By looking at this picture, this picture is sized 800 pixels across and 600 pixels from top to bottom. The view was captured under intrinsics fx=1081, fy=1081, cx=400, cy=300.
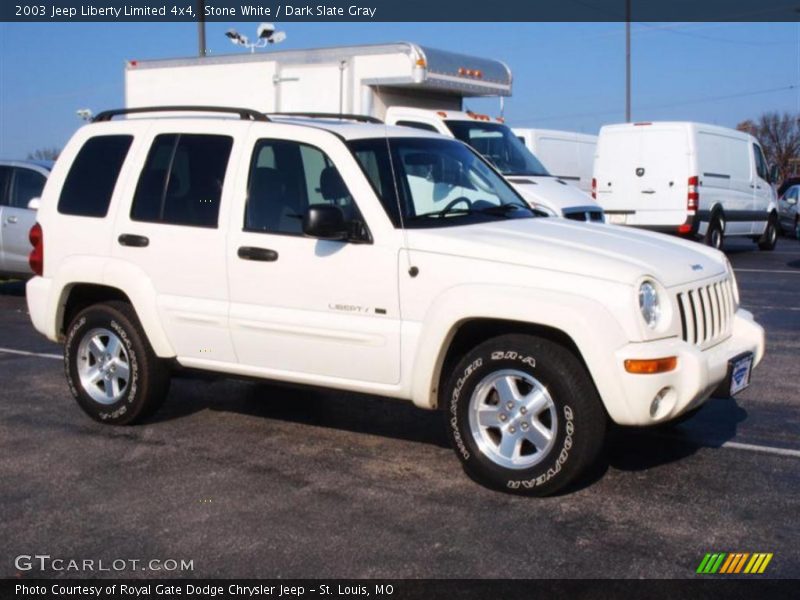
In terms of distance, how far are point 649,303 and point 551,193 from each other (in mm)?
8161

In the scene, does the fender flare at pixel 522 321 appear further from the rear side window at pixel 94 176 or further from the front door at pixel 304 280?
the rear side window at pixel 94 176

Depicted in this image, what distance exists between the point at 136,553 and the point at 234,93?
1213cm

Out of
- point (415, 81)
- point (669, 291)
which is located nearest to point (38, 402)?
point (669, 291)

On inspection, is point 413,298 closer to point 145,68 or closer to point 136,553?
point 136,553

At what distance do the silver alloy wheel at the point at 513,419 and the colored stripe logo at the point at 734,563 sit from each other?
3.29 feet

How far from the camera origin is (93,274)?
266 inches

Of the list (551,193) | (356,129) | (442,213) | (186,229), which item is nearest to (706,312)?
(442,213)

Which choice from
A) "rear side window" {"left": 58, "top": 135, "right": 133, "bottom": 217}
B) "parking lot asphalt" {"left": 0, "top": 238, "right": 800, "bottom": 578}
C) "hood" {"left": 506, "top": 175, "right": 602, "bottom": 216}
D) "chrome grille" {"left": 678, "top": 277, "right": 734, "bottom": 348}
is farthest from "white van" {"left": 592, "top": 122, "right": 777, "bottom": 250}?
"rear side window" {"left": 58, "top": 135, "right": 133, "bottom": 217}

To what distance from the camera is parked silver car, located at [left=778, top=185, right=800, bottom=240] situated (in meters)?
26.0

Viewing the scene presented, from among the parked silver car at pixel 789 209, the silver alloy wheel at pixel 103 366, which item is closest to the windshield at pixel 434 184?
the silver alloy wheel at pixel 103 366

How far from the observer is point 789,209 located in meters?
26.2

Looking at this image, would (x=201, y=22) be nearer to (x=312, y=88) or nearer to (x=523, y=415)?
(x=312, y=88)

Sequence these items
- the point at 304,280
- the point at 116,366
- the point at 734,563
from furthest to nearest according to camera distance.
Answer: the point at 116,366
the point at 304,280
the point at 734,563
